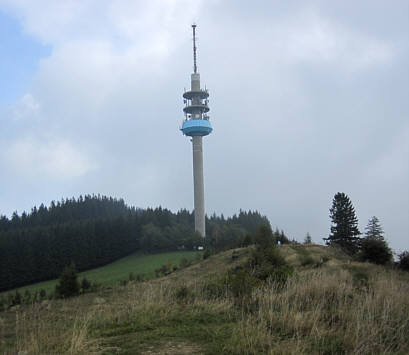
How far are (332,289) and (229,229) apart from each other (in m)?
72.2

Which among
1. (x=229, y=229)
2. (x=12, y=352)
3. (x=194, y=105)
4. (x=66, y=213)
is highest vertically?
(x=194, y=105)

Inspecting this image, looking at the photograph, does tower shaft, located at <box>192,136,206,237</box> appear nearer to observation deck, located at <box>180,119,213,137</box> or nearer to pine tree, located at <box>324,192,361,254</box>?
observation deck, located at <box>180,119,213,137</box>

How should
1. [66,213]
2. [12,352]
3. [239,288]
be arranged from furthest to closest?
1. [66,213]
2. [239,288]
3. [12,352]

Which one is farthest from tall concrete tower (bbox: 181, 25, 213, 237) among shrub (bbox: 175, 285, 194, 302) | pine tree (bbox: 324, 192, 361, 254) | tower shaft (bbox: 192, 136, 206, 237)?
shrub (bbox: 175, 285, 194, 302)

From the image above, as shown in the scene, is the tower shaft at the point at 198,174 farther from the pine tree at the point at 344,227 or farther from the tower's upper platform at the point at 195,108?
the pine tree at the point at 344,227

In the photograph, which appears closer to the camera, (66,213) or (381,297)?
(381,297)

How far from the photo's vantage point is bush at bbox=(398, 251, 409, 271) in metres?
24.0

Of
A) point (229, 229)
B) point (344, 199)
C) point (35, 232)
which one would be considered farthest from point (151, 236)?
point (344, 199)

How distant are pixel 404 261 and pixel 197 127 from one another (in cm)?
4850

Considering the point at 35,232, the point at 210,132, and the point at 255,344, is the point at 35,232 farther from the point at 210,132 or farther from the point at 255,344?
the point at 255,344

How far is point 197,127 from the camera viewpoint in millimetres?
68375

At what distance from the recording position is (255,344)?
16.0 ft

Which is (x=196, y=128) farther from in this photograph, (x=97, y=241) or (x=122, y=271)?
(x=97, y=241)

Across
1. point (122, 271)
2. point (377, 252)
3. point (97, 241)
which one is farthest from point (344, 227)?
point (97, 241)
